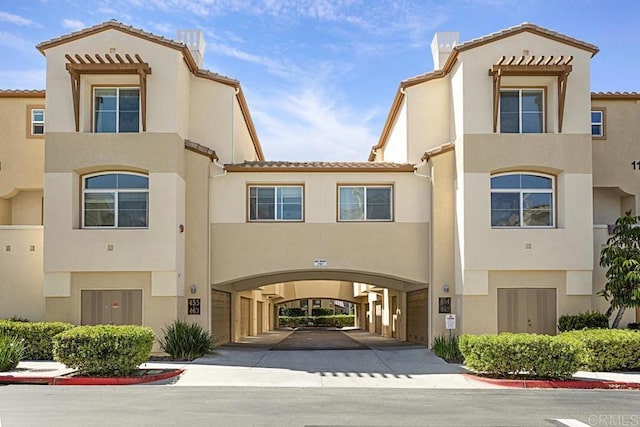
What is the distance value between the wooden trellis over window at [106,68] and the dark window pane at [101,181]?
5.56 feet

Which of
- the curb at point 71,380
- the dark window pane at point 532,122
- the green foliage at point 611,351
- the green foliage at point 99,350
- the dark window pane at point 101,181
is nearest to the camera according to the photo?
the curb at point 71,380

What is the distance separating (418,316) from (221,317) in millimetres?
7676

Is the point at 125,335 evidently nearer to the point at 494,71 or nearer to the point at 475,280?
the point at 475,280

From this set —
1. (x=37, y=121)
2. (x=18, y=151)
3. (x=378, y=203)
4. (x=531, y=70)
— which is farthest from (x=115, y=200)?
(x=531, y=70)

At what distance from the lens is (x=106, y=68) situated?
906 inches

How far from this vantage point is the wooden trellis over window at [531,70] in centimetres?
2322

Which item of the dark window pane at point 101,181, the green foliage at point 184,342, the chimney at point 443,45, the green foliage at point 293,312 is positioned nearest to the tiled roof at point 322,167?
the dark window pane at point 101,181

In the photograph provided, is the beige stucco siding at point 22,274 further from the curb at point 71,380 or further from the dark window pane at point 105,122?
the curb at point 71,380

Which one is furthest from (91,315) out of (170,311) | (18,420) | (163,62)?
Result: (18,420)

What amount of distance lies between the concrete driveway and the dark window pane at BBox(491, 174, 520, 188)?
237 inches

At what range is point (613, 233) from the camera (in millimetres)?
24156

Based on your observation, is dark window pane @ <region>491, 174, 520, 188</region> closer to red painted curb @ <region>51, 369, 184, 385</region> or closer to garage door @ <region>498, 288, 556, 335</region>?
garage door @ <region>498, 288, 556, 335</region>

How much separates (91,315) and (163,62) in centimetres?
852

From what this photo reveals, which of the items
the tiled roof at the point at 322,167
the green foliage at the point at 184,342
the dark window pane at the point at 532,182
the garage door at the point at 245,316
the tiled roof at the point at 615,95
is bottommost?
the garage door at the point at 245,316
